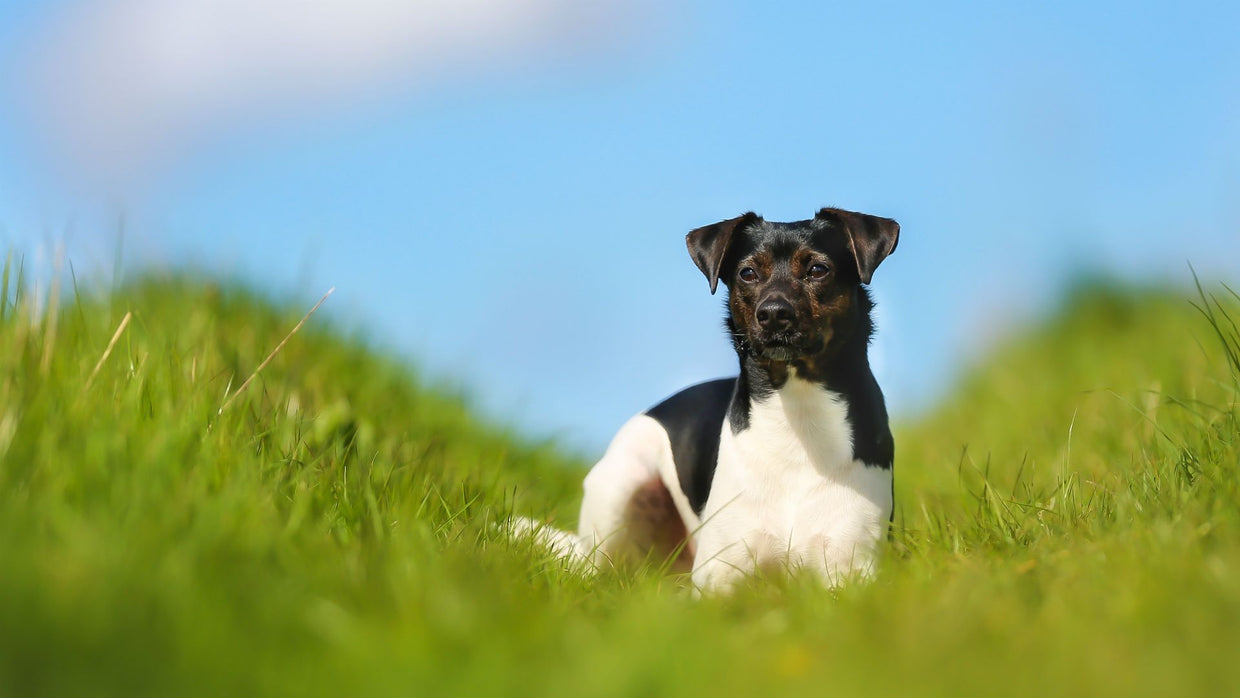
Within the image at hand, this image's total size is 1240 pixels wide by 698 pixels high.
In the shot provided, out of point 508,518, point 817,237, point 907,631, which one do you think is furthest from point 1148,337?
point 907,631

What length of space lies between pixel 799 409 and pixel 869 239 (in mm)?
786

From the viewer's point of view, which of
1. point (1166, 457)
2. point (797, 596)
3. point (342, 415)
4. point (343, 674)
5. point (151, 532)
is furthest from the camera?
point (342, 415)

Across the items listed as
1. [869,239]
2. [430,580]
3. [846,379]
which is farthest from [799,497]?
[430,580]

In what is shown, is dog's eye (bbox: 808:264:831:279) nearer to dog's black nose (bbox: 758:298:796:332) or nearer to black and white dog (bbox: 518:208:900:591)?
black and white dog (bbox: 518:208:900:591)

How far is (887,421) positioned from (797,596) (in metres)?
1.44

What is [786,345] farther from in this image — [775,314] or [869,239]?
[869,239]

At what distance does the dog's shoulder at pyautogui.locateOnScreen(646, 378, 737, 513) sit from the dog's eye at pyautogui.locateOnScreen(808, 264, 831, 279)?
3.04 feet

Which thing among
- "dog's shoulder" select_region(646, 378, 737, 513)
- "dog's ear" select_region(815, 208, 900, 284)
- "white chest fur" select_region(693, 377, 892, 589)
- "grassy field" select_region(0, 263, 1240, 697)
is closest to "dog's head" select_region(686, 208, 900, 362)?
"dog's ear" select_region(815, 208, 900, 284)

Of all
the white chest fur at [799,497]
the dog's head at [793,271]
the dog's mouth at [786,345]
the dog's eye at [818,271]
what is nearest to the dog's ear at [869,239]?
the dog's head at [793,271]

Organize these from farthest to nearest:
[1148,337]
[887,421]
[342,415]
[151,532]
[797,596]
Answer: [1148,337] → [342,415] → [887,421] → [797,596] → [151,532]

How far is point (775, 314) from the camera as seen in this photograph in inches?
163

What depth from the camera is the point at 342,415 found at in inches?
204

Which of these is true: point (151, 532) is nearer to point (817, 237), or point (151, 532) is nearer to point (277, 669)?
point (277, 669)

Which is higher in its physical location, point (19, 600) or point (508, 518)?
point (19, 600)
